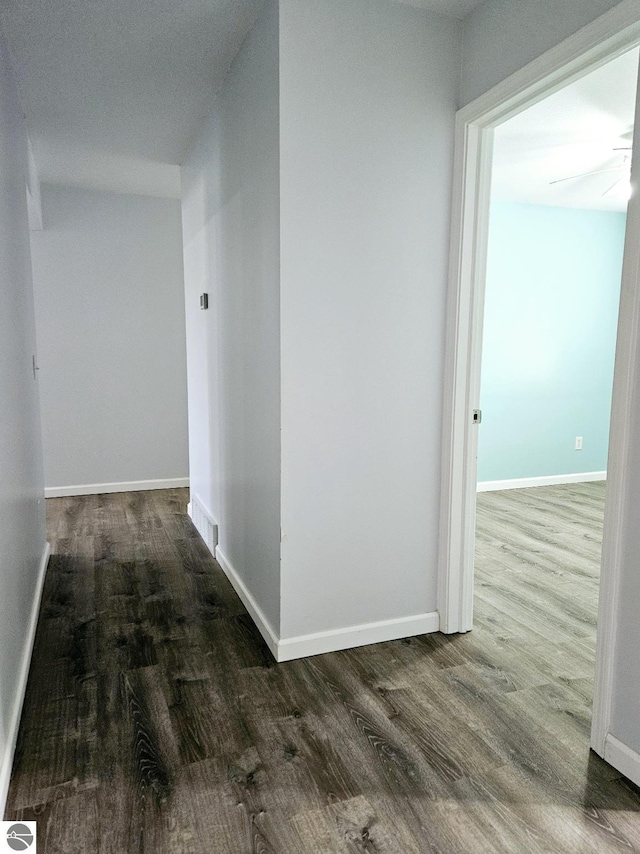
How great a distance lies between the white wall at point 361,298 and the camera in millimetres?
2221

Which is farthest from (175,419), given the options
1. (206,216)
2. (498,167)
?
(498,167)

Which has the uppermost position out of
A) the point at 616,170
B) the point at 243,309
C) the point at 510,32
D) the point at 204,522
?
the point at 616,170

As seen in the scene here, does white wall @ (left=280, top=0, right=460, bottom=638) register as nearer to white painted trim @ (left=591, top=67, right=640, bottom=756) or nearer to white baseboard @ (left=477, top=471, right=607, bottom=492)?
white painted trim @ (left=591, top=67, right=640, bottom=756)

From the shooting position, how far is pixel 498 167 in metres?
4.08

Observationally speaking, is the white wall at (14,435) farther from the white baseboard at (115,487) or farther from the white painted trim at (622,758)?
the white baseboard at (115,487)

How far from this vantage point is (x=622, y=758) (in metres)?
1.79

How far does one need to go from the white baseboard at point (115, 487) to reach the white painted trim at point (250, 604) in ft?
6.63

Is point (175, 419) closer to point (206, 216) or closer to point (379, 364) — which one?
point (206, 216)

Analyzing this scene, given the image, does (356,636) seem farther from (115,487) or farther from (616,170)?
(616,170)

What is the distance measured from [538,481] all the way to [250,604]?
363 centimetres

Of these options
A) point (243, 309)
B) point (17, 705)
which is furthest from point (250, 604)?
point (243, 309)

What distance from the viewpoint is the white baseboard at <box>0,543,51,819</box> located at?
167 cm

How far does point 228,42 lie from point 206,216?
1005mm
